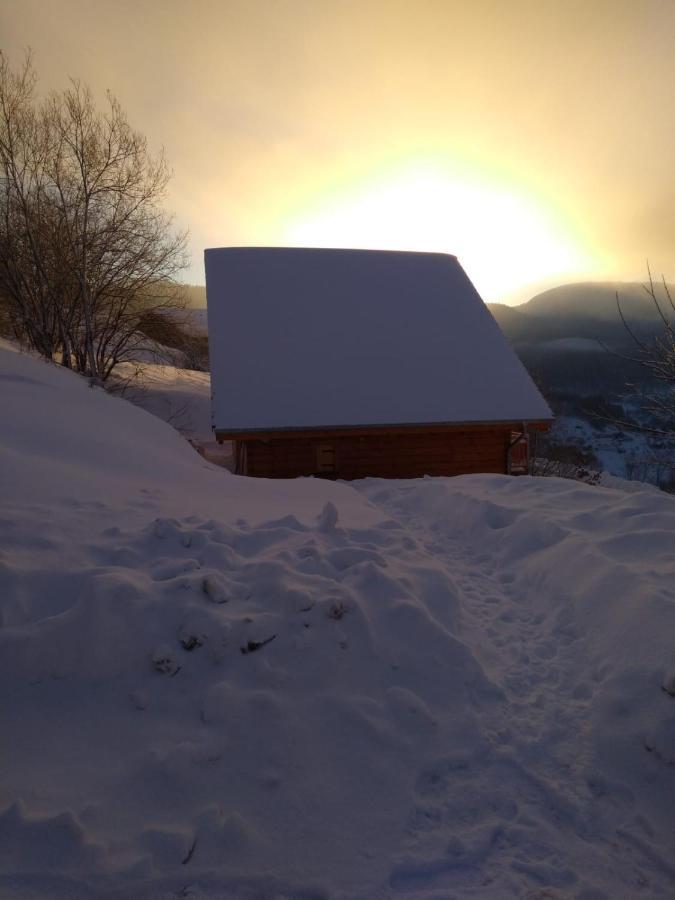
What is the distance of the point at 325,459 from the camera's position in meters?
10.8

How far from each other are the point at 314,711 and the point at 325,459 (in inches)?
322

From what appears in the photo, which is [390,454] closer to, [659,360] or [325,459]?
[325,459]

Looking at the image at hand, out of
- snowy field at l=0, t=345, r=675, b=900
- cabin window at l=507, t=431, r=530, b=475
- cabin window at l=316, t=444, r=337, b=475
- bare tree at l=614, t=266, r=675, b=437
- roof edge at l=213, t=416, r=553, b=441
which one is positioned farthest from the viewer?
cabin window at l=507, t=431, r=530, b=475

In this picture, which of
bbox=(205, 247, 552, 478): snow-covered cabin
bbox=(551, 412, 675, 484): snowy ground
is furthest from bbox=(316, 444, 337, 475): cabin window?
bbox=(551, 412, 675, 484): snowy ground

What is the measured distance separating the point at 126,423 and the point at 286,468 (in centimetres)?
363

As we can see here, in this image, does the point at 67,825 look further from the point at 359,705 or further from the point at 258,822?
the point at 359,705

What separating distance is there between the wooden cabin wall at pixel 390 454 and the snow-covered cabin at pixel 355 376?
2 cm

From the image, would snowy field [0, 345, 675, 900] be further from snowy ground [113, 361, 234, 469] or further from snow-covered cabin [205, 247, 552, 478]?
snowy ground [113, 361, 234, 469]

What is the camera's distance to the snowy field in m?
1.99

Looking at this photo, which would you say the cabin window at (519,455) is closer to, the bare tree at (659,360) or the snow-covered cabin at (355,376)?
the snow-covered cabin at (355,376)

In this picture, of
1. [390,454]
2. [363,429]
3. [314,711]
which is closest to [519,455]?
[390,454]

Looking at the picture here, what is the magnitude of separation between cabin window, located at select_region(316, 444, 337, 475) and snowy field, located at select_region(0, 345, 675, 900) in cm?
597

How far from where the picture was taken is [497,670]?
3328 millimetres

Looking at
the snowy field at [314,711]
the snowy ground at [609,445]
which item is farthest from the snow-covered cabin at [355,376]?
the snowy ground at [609,445]
